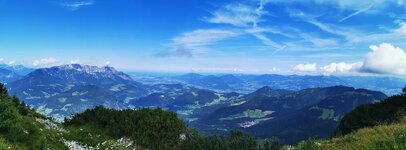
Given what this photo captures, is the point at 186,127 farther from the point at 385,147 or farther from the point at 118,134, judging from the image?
the point at 385,147

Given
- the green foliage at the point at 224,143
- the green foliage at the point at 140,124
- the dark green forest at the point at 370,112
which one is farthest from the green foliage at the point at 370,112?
the green foliage at the point at 140,124

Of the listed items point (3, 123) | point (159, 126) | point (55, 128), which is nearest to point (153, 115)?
point (159, 126)

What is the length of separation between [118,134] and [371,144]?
32910 millimetres

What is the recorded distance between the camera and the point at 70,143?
34.4 meters

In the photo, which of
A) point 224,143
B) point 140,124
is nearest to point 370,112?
point 224,143

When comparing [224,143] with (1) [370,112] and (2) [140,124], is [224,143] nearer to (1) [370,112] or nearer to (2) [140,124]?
(2) [140,124]

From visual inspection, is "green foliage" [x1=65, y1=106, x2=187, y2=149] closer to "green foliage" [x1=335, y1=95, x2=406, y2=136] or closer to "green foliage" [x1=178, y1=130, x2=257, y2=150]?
"green foliage" [x1=178, y1=130, x2=257, y2=150]

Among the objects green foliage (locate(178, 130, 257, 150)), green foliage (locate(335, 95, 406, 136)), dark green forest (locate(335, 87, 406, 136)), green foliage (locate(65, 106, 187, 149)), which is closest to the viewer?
green foliage (locate(178, 130, 257, 150))

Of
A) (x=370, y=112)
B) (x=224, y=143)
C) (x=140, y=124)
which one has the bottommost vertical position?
(x=370, y=112)

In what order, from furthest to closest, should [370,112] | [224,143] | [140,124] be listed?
[370,112] < [140,124] < [224,143]

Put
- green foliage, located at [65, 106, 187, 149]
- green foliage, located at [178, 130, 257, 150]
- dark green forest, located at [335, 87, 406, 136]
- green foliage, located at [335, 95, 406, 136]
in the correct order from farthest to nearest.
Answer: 1. green foliage, located at [335, 95, 406, 136]
2. dark green forest, located at [335, 87, 406, 136]
3. green foliage, located at [65, 106, 187, 149]
4. green foliage, located at [178, 130, 257, 150]

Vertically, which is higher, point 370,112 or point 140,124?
point 140,124

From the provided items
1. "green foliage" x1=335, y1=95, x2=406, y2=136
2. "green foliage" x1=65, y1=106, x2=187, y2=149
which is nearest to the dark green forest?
"green foliage" x1=335, y1=95, x2=406, y2=136

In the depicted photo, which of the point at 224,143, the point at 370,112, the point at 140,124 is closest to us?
the point at 224,143
